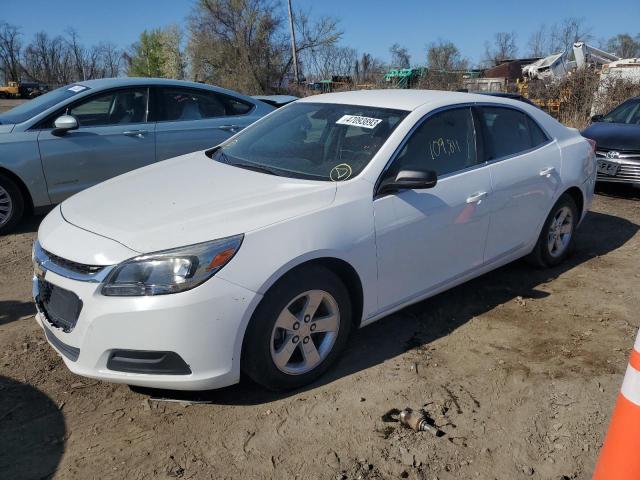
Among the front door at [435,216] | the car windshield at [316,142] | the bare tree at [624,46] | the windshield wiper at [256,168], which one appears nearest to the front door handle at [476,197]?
the front door at [435,216]

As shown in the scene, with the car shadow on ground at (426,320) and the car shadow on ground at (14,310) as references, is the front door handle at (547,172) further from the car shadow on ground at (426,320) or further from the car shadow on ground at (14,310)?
the car shadow on ground at (14,310)

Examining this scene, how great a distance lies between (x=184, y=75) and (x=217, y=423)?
2056 inches

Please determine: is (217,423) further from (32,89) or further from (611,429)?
(32,89)

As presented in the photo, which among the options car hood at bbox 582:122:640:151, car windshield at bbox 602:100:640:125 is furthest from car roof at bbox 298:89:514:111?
car windshield at bbox 602:100:640:125

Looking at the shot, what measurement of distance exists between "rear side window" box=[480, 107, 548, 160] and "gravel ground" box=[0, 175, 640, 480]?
1224 mm

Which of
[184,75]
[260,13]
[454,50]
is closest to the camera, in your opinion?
[260,13]

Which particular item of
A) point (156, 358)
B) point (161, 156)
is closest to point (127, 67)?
point (161, 156)

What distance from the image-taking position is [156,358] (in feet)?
8.57

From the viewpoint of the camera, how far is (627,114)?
8906 millimetres

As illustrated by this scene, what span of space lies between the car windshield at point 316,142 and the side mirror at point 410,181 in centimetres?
19

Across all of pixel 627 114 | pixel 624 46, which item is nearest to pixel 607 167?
pixel 627 114

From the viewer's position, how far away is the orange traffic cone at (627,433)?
1.87m

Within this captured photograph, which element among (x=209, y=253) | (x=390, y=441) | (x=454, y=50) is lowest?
(x=390, y=441)

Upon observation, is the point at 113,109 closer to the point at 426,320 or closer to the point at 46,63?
the point at 426,320
